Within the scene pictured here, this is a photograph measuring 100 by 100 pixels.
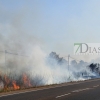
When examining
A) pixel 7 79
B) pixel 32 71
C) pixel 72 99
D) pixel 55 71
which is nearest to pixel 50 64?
pixel 55 71

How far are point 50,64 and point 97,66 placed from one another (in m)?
16.2

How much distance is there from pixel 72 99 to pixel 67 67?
125 feet

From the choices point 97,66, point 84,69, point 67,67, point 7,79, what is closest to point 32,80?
point 7,79

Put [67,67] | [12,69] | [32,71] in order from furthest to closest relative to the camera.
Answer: [67,67] → [32,71] → [12,69]

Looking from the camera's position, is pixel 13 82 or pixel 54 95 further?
pixel 13 82

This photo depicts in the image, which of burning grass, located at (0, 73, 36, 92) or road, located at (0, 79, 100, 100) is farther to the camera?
burning grass, located at (0, 73, 36, 92)

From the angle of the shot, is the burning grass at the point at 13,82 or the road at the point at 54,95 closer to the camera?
the road at the point at 54,95

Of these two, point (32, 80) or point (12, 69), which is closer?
point (32, 80)

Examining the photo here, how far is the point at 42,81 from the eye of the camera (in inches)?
1264

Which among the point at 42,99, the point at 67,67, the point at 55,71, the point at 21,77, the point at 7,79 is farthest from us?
the point at 67,67

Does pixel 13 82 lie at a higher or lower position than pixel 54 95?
higher

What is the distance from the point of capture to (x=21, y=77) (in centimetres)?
3116

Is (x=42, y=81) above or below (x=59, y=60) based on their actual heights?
below

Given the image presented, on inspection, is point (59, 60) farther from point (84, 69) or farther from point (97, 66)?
point (97, 66)
